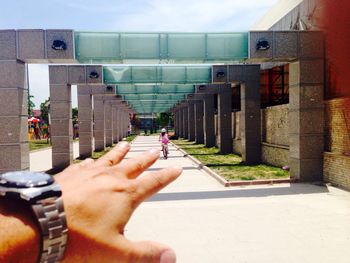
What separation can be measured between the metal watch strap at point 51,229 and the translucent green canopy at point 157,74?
16278 mm

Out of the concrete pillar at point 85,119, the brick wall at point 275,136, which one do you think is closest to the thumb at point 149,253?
the brick wall at point 275,136

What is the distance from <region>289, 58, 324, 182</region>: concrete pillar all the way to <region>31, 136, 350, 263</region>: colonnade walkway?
95 centimetres

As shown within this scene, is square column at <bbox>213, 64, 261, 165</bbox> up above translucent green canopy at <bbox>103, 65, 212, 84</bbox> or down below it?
below

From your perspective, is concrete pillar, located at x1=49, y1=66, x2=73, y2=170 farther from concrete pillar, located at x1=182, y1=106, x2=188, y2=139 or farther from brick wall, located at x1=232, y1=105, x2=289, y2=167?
concrete pillar, located at x1=182, y1=106, x2=188, y2=139

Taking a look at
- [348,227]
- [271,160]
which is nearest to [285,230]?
[348,227]

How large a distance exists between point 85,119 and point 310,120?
15.4 meters

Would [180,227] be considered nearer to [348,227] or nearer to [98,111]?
[348,227]

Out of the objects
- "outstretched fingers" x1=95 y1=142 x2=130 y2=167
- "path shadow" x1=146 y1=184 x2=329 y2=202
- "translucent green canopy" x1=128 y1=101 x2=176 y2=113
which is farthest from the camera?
"translucent green canopy" x1=128 y1=101 x2=176 y2=113

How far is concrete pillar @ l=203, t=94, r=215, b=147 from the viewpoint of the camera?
26.7 metres

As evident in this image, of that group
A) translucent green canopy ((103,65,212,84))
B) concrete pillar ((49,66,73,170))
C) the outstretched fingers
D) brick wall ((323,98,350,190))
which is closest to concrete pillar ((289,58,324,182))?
brick wall ((323,98,350,190))

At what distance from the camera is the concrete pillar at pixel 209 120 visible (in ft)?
87.7

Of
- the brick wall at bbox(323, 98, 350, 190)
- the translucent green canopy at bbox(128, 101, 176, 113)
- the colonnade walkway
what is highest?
the translucent green canopy at bbox(128, 101, 176, 113)

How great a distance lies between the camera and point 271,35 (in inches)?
461

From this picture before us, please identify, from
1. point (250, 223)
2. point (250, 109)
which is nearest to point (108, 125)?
point (250, 109)
